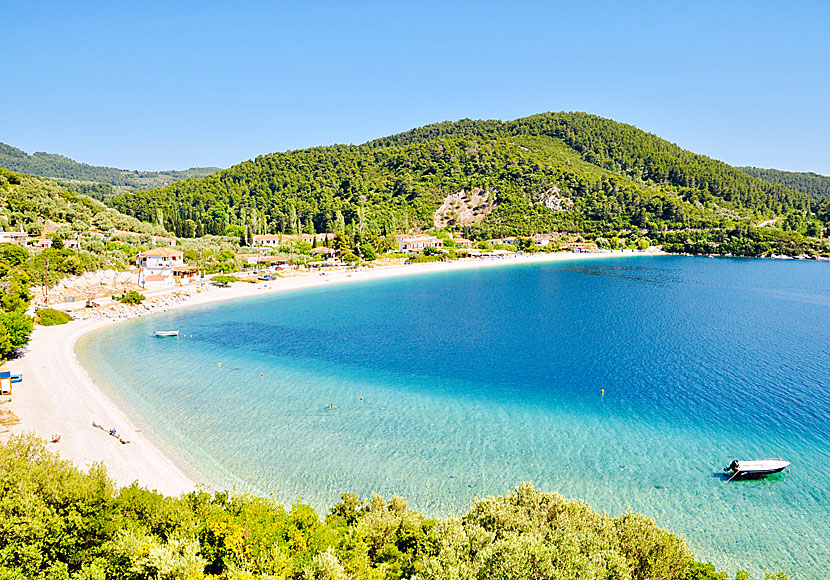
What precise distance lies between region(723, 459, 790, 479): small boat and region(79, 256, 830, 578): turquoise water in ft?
1.60

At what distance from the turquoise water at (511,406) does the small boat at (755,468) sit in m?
0.49

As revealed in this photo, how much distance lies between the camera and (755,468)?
Answer: 2055 centimetres

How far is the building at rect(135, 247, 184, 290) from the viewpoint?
70562 mm

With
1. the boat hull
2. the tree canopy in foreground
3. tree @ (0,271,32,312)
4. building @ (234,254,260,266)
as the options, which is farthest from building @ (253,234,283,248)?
the tree canopy in foreground

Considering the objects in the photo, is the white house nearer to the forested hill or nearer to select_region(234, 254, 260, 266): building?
the forested hill

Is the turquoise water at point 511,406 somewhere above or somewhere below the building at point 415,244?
below

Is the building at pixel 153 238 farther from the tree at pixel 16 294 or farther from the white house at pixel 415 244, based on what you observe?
the white house at pixel 415 244

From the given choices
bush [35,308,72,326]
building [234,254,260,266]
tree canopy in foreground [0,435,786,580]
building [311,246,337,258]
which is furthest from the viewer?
building [311,246,337,258]

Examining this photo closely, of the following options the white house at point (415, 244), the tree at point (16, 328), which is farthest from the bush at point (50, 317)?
the white house at point (415, 244)

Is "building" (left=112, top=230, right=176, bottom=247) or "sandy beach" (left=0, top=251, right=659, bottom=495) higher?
"building" (left=112, top=230, right=176, bottom=247)

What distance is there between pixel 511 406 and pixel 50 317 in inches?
1951

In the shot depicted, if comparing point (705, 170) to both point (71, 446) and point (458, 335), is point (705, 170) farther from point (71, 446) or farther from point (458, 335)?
point (71, 446)

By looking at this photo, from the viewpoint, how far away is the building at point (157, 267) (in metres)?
70.6

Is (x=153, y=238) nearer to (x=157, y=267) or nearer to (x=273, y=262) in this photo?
(x=273, y=262)
